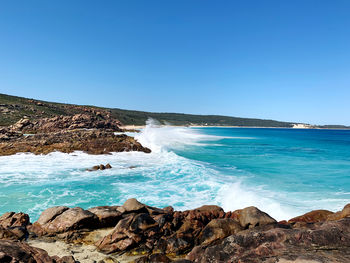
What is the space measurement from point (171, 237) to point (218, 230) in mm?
1615

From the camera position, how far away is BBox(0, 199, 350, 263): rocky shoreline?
5109 mm

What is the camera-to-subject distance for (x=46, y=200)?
501 inches

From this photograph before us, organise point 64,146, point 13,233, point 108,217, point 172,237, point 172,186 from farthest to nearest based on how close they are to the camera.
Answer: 1. point 64,146
2. point 172,186
3. point 108,217
4. point 13,233
5. point 172,237

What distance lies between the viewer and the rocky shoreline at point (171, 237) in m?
5.11

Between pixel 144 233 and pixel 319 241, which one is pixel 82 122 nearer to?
pixel 144 233

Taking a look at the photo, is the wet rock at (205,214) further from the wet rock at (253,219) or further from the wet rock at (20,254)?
the wet rock at (20,254)

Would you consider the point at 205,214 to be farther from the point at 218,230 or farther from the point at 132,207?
the point at 132,207

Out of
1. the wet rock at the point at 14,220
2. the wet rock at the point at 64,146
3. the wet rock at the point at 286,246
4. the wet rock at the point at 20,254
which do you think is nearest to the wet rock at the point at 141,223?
the wet rock at the point at 286,246

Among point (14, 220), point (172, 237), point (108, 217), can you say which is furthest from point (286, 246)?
point (14, 220)

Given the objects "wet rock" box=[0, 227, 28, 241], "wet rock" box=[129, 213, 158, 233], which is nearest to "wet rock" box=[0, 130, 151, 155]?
"wet rock" box=[0, 227, 28, 241]

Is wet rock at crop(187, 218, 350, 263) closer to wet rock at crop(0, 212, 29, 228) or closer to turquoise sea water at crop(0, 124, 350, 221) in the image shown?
turquoise sea water at crop(0, 124, 350, 221)

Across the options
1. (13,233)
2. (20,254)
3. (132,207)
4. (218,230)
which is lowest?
(13,233)

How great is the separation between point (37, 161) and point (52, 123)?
114 feet

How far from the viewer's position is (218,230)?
7188 mm
